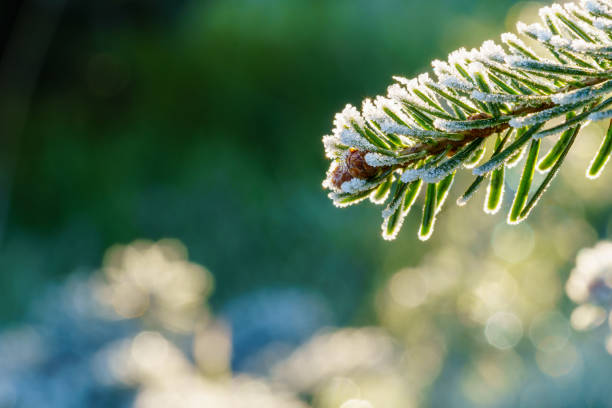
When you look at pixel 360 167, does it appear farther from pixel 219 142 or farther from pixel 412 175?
pixel 219 142

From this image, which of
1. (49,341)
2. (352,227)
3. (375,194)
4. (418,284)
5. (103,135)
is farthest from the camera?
(103,135)

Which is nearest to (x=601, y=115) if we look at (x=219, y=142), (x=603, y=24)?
(x=603, y=24)

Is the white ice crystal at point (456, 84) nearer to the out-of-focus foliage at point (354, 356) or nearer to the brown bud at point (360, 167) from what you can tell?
the brown bud at point (360, 167)

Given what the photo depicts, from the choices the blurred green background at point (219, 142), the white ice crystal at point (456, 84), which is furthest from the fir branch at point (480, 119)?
the blurred green background at point (219, 142)

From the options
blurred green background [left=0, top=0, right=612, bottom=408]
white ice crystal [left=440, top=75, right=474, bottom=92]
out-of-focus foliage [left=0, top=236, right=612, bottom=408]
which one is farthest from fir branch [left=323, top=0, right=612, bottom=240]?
blurred green background [left=0, top=0, right=612, bottom=408]

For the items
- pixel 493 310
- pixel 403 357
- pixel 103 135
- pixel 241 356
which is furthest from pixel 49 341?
pixel 103 135

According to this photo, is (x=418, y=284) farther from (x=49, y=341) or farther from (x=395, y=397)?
(x=49, y=341)
